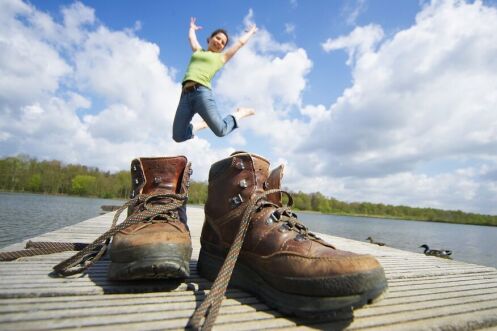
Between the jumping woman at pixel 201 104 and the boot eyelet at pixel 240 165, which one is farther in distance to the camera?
the jumping woman at pixel 201 104

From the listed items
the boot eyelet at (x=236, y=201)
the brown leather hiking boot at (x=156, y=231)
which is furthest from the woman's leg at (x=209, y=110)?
the boot eyelet at (x=236, y=201)

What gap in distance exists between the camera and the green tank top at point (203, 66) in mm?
4414

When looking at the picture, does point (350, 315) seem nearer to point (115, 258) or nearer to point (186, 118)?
point (115, 258)

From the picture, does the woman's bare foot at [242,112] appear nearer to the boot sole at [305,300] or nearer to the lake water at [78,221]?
the boot sole at [305,300]

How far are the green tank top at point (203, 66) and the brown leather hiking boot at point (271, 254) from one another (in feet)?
8.75

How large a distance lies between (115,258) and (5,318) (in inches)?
22.0

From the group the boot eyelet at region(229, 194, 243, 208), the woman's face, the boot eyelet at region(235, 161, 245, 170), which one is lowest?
the boot eyelet at region(229, 194, 243, 208)

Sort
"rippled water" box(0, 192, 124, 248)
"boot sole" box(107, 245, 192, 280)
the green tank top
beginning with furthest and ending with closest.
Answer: "rippled water" box(0, 192, 124, 248) → the green tank top → "boot sole" box(107, 245, 192, 280)

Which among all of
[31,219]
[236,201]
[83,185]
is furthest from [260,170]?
[83,185]

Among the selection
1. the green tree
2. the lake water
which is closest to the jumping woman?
the lake water

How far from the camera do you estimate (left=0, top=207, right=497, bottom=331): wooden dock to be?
1.27m

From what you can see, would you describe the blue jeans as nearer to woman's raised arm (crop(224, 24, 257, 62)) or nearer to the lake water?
woman's raised arm (crop(224, 24, 257, 62))

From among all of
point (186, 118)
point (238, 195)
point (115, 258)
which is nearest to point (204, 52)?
point (186, 118)

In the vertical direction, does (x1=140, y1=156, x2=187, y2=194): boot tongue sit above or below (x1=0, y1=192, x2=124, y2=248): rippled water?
above
